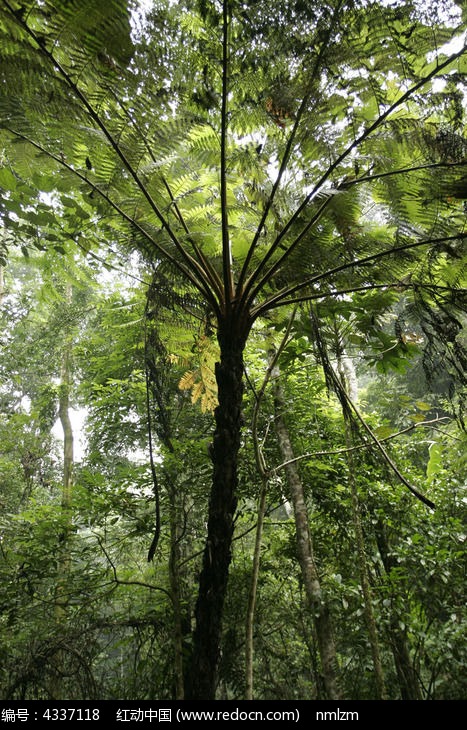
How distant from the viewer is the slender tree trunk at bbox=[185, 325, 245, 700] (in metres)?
1.32

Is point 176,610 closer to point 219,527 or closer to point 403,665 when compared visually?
point 219,527

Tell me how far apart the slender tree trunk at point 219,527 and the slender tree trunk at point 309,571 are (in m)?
1.13

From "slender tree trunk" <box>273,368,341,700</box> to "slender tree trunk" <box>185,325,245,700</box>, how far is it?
3.71 ft

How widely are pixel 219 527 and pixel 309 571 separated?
2.07 m

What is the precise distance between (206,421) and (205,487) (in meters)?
0.94

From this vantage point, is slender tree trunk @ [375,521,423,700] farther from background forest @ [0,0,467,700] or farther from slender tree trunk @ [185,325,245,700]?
slender tree trunk @ [185,325,245,700]

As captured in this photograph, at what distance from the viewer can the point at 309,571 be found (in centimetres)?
308

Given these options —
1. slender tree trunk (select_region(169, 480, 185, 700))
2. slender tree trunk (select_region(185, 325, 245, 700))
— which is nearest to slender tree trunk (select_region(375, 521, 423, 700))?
slender tree trunk (select_region(169, 480, 185, 700))

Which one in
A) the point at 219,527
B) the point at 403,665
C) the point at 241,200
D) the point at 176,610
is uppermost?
the point at 241,200

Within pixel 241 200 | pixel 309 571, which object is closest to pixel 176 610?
pixel 309 571

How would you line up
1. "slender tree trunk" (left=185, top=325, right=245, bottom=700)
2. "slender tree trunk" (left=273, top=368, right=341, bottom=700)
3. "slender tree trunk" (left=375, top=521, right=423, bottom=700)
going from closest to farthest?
1. "slender tree trunk" (left=185, top=325, right=245, bottom=700)
2. "slender tree trunk" (left=273, top=368, right=341, bottom=700)
3. "slender tree trunk" (left=375, top=521, right=423, bottom=700)

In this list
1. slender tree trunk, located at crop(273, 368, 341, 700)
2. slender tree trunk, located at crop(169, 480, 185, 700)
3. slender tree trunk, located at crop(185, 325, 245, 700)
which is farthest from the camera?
Result: slender tree trunk, located at crop(273, 368, 341, 700)

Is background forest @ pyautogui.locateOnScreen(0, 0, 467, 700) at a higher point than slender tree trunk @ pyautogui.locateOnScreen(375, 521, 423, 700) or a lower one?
higher

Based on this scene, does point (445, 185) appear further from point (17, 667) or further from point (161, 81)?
point (17, 667)
